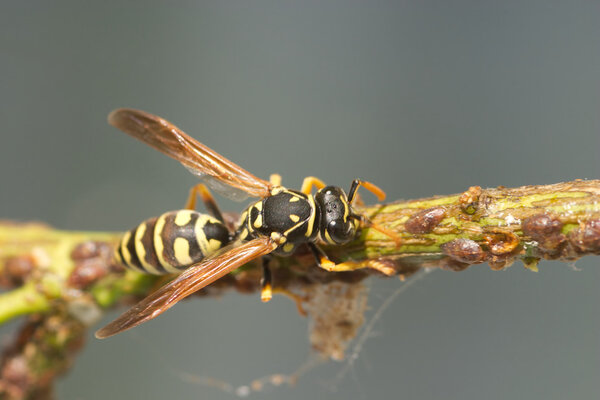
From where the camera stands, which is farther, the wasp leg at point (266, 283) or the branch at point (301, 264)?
the wasp leg at point (266, 283)

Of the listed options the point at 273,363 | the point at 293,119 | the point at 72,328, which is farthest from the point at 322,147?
the point at 72,328

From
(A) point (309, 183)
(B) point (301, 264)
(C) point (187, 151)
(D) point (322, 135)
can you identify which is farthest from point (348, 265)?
(D) point (322, 135)

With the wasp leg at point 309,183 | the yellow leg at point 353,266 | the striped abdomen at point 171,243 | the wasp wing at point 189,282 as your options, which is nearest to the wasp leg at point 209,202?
the striped abdomen at point 171,243

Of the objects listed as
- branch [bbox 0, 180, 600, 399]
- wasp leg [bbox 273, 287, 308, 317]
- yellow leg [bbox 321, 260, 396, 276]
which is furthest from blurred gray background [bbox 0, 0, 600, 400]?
yellow leg [bbox 321, 260, 396, 276]

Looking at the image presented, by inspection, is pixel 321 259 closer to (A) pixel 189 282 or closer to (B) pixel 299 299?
(B) pixel 299 299

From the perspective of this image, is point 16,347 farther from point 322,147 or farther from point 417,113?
point 417,113

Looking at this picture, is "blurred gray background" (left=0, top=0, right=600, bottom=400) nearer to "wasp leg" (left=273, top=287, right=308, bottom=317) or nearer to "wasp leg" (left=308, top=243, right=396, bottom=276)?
"wasp leg" (left=273, top=287, right=308, bottom=317)

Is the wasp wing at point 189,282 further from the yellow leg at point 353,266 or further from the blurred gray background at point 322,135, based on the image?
the blurred gray background at point 322,135
